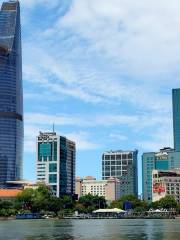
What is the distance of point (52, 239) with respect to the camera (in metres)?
77.8

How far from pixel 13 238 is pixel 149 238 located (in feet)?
63.6

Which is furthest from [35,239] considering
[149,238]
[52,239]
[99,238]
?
[149,238]

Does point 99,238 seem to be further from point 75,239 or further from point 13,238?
point 13,238

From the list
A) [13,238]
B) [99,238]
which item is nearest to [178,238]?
[99,238]

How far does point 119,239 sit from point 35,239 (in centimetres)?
1157

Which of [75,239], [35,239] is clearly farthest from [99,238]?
[35,239]

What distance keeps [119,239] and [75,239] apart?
244 inches

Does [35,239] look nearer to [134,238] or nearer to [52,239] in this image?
[52,239]

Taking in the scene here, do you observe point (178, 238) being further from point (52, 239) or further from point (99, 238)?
point (52, 239)

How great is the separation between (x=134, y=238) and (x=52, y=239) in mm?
11556

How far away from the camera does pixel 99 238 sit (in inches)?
3137

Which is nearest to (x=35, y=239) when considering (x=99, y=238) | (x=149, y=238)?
(x=99, y=238)

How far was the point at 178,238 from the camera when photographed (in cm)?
7731

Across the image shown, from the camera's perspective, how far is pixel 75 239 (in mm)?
78375
